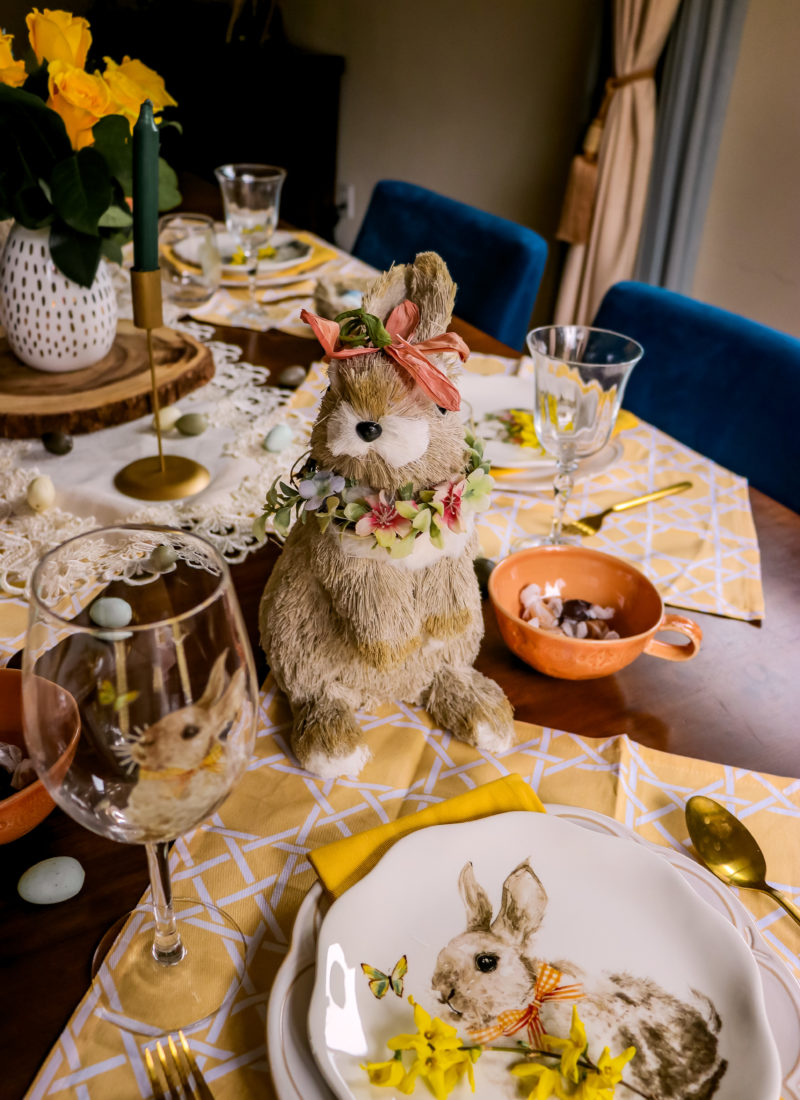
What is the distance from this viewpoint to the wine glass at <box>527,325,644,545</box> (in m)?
0.79

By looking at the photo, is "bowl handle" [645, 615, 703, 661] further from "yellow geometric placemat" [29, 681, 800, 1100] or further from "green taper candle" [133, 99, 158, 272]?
"green taper candle" [133, 99, 158, 272]

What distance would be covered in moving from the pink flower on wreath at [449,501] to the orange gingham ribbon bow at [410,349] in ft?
0.18

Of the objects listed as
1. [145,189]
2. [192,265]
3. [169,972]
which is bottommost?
[169,972]

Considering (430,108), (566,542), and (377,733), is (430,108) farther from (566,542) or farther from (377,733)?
(377,733)

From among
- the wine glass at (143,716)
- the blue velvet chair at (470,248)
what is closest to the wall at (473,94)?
the blue velvet chair at (470,248)

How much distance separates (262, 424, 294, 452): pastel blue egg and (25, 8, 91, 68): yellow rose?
440mm

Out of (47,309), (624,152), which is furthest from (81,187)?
(624,152)

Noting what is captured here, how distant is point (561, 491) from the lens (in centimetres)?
86

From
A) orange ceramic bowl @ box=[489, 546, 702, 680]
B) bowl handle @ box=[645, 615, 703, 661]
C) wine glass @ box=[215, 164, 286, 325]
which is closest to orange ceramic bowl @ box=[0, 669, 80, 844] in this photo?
orange ceramic bowl @ box=[489, 546, 702, 680]

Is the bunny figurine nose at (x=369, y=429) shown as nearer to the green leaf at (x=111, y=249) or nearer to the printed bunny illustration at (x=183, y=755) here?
the printed bunny illustration at (x=183, y=755)

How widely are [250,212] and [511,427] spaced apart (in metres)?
0.60

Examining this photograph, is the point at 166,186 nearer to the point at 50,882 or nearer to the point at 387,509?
the point at 387,509

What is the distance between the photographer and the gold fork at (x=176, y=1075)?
1.34 feet

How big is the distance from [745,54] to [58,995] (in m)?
2.29
